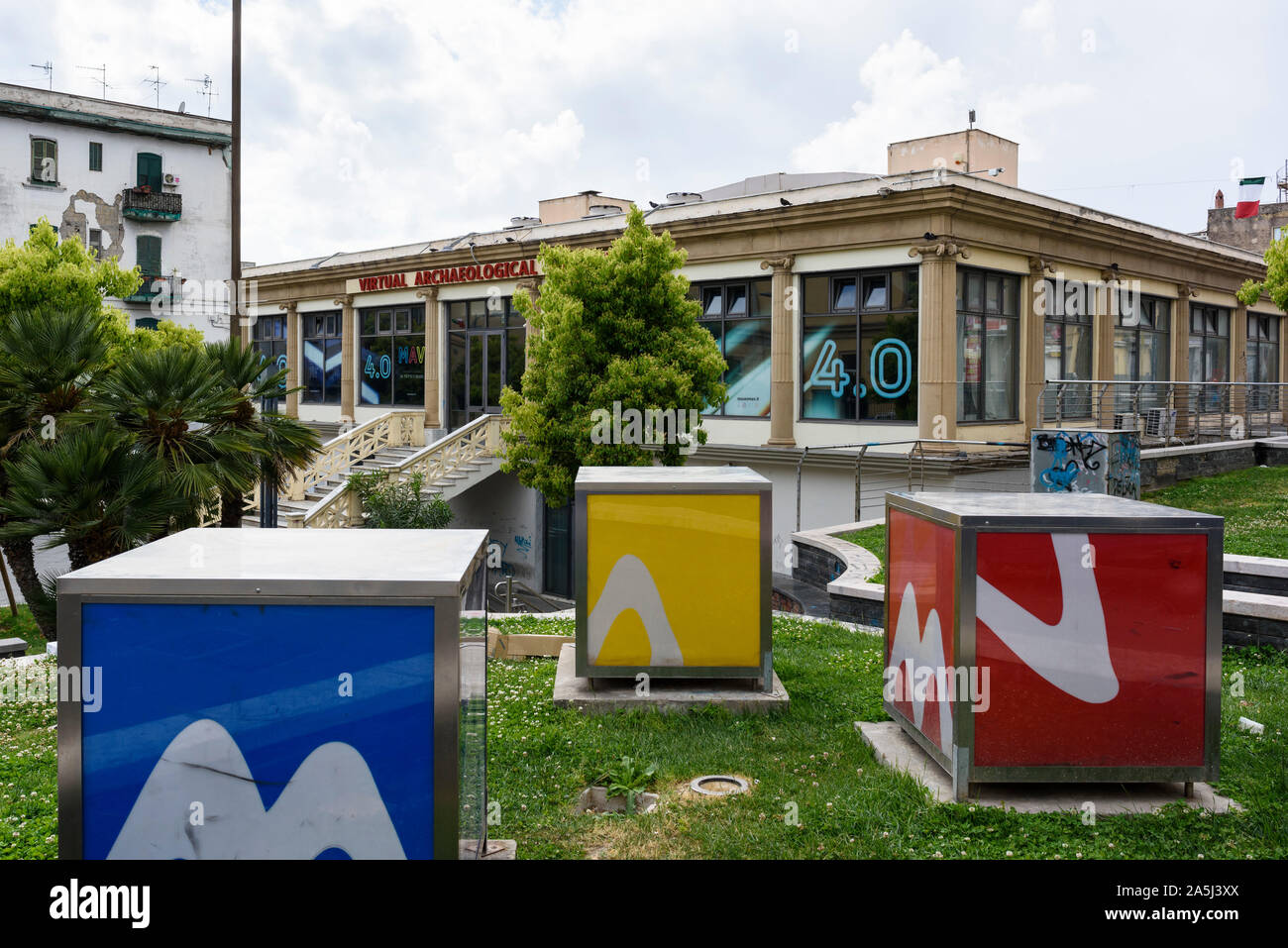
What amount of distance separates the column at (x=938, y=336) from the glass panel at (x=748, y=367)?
3989 mm

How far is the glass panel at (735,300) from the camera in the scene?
24.7 metres

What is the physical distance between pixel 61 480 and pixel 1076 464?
14.3 m

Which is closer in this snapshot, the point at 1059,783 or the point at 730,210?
the point at 1059,783

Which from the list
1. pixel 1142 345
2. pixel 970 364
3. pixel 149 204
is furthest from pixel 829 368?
pixel 149 204

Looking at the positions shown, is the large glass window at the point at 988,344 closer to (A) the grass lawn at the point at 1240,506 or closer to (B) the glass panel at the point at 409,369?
(A) the grass lawn at the point at 1240,506

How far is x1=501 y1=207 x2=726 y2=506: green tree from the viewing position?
59.4ft

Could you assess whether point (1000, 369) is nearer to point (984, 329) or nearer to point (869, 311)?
point (984, 329)

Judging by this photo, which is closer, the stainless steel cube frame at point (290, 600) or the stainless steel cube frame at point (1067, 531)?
the stainless steel cube frame at point (290, 600)

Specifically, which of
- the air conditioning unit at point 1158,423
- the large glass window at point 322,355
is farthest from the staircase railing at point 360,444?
the air conditioning unit at point 1158,423

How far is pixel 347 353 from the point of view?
3562 cm

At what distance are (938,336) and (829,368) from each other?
2.76m
